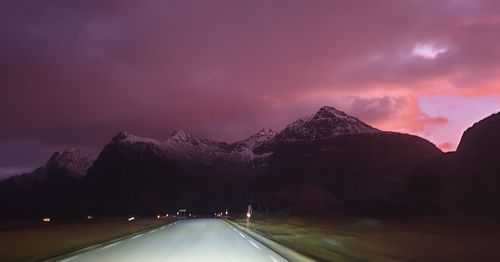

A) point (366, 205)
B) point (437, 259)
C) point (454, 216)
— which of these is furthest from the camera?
point (366, 205)

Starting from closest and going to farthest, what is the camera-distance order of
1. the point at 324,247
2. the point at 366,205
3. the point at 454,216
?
the point at 324,247 < the point at 454,216 < the point at 366,205

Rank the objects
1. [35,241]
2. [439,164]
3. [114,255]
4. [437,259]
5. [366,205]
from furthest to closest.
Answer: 1. [439,164]
2. [366,205]
3. [35,241]
4. [114,255]
5. [437,259]

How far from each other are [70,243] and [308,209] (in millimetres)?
106058

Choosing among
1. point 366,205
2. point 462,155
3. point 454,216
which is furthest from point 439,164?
point 454,216

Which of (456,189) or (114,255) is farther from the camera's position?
(456,189)

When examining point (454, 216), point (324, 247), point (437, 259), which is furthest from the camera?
point (454, 216)

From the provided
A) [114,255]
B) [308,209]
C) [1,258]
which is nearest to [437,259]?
[114,255]

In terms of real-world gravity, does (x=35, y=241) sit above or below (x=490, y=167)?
below

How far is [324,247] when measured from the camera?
31484mm

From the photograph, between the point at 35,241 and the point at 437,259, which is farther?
the point at 35,241

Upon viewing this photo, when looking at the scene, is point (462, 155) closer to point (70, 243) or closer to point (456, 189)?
point (456, 189)

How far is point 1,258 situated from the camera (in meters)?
24.7

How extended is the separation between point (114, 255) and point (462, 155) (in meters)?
107

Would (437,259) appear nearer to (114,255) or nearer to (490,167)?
(114,255)
